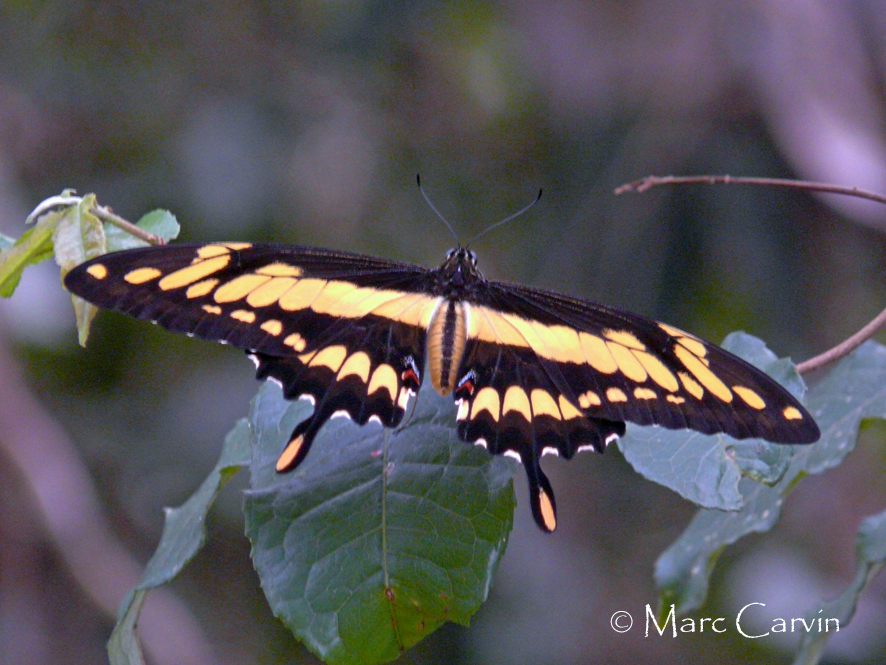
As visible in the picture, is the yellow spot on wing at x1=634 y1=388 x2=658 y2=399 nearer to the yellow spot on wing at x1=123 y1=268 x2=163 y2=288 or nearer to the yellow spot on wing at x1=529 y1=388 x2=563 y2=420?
the yellow spot on wing at x1=529 y1=388 x2=563 y2=420

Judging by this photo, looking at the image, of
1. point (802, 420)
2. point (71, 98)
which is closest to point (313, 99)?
point (71, 98)

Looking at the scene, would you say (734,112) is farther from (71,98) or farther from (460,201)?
(71,98)

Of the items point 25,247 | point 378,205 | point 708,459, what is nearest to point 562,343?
point 708,459

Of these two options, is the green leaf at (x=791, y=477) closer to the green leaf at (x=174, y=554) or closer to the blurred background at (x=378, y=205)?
the green leaf at (x=174, y=554)

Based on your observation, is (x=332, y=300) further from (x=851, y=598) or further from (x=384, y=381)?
(x=851, y=598)

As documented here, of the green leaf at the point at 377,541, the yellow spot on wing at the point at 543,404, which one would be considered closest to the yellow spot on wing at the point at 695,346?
the yellow spot on wing at the point at 543,404

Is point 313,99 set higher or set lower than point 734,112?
lower
